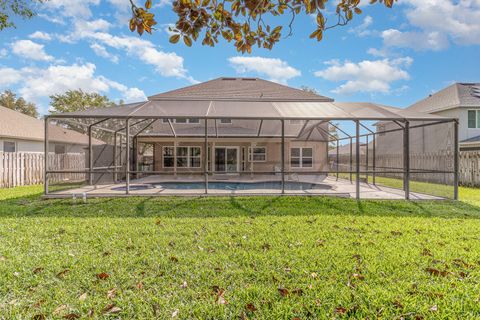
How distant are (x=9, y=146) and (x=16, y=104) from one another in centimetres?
3186

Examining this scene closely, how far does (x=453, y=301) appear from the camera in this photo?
2707mm

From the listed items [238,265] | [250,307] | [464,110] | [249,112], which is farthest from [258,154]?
[250,307]

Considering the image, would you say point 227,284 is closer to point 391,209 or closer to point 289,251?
point 289,251

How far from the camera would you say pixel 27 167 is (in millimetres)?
13258

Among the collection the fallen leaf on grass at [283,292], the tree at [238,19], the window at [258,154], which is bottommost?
the fallen leaf on grass at [283,292]

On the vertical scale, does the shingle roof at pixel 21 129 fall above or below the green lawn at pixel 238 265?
above

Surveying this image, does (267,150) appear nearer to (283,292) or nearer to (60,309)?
(283,292)

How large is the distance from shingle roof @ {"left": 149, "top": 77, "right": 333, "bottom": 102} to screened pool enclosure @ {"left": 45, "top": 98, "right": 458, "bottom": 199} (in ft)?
2.09

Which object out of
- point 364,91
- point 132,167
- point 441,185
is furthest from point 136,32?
point 364,91

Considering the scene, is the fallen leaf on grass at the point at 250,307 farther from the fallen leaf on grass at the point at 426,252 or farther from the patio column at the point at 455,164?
the patio column at the point at 455,164

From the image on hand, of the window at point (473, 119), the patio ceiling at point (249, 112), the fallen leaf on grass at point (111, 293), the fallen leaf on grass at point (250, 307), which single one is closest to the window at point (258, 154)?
the patio ceiling at point (249, 112)

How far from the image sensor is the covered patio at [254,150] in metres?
9.00

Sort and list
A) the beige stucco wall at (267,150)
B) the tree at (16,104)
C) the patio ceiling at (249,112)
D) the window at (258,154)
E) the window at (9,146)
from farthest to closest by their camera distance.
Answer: the tree at (16,104) < the window at (258,154) < the beige stucco wall at (267,150) < the window at (9,146) < the patio ceiling at (249,112)

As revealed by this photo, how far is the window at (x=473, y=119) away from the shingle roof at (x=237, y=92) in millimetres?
9838
